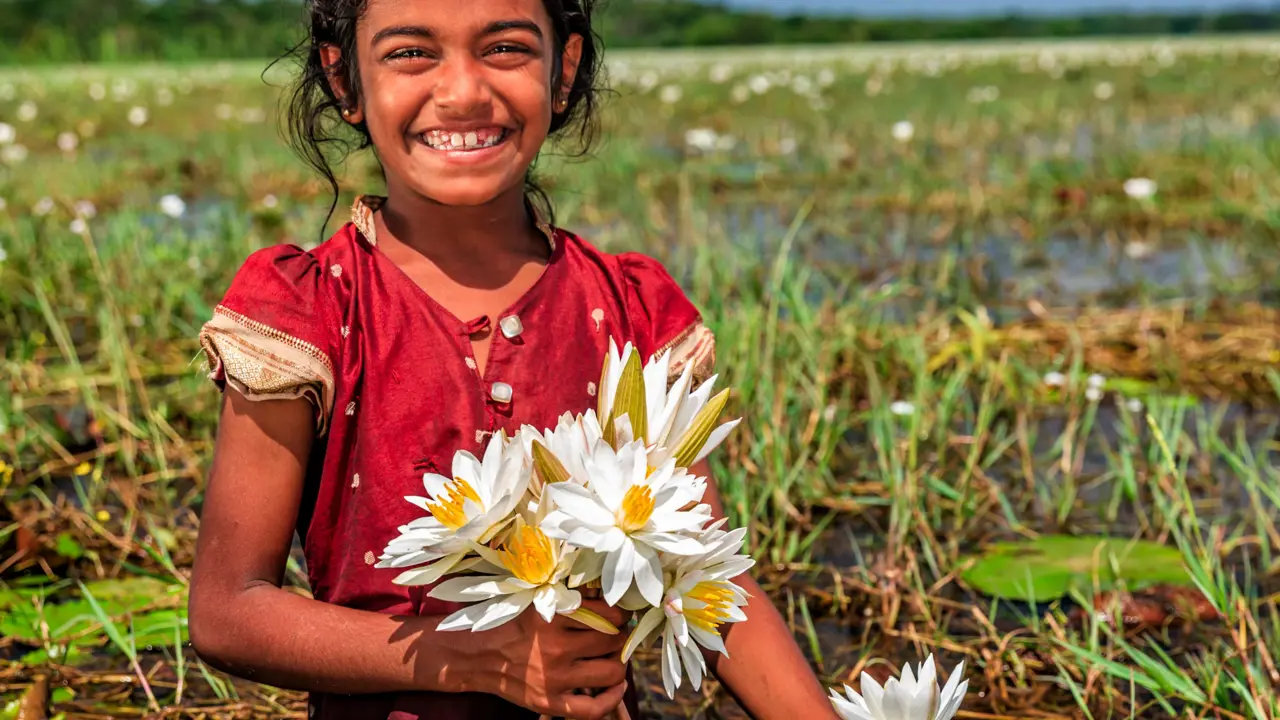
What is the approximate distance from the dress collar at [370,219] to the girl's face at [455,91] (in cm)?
7

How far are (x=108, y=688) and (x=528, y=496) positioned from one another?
47.7 inches

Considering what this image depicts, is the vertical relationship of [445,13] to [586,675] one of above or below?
above

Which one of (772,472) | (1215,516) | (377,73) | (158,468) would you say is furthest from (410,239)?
(1215,516)

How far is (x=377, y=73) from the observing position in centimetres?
155

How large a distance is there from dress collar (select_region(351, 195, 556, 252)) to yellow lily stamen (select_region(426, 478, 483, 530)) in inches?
21.1

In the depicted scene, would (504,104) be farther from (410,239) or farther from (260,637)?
(260,637)

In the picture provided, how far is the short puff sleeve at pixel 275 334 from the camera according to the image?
1.44 meters

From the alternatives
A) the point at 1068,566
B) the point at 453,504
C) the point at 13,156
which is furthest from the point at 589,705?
the point at 13,156

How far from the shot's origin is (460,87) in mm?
1504

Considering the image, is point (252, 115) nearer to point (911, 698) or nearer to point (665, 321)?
point (665, 321)

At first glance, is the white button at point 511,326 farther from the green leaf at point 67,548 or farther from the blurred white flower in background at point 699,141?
the blurred white flower in background at point 699,141

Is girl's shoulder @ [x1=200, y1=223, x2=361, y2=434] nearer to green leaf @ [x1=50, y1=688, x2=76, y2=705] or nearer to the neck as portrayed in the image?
the neck

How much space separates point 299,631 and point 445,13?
2.21ft

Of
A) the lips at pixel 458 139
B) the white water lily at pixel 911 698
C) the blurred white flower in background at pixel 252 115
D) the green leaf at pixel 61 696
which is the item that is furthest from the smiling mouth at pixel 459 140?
the blurred white flower in background at pixel 252 115
